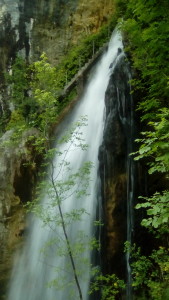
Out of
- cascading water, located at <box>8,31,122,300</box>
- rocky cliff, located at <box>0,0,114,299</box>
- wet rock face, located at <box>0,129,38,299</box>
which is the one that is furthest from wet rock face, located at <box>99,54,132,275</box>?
rocky cliff, located at <box>0,0,114,299</box>

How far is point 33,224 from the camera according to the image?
11.5m

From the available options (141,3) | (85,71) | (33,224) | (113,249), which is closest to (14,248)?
(33,224)

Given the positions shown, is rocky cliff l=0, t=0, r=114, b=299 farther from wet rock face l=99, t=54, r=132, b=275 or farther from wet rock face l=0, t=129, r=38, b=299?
wet rock face l=99, t=54, r=132, b=275

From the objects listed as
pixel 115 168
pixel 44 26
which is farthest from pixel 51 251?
pixel 44 26

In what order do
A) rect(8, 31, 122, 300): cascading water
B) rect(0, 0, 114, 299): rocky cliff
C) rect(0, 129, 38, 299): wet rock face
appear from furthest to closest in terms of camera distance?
rect(0, 0, 114, 299): rocky cliff < rect(0, 129, 38, 299): wet rock face < rect(8, 31, 122, 300): cascading water

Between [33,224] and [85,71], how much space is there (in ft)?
32.1

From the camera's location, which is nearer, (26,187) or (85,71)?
(26,187)

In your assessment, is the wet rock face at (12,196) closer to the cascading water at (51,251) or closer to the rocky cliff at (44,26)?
the cascading water at (51,251)

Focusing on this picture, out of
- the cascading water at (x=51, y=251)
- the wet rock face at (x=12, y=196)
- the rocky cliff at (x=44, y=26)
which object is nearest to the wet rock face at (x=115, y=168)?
the cascading water at (x=51, y=251)

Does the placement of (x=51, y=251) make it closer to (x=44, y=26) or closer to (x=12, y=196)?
(x=12, y=196)

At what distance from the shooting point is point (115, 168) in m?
8.97

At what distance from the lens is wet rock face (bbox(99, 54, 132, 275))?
846 centimetres

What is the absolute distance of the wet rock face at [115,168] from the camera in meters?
8.46

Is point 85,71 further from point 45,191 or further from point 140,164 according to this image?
point 45,191
